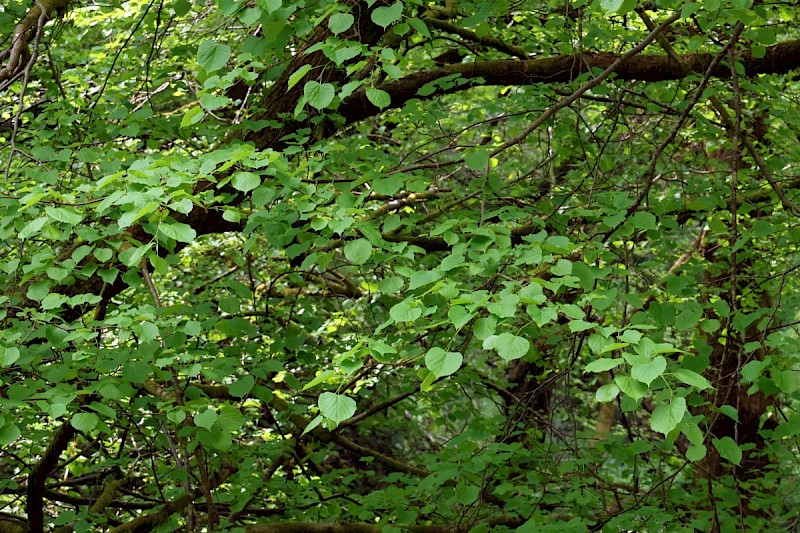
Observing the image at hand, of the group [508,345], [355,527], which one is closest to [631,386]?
[508,345]

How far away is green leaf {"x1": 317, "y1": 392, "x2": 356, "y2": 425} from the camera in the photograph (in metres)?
1.97

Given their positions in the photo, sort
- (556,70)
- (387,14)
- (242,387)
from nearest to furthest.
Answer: (387,14)
(242,387)
(556,70)

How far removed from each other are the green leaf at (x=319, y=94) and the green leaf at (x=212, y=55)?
28 centimetres

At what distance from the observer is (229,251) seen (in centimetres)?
592

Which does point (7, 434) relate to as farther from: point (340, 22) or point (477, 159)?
point (477, 159)

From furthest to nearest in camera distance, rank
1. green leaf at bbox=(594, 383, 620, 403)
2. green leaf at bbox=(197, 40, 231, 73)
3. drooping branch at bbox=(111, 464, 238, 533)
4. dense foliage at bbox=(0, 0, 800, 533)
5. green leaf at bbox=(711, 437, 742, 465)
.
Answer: drooping branch at bbox=(111, 464, 238, 533)
green leaf at bbox=(711, 437, 742, 465)
green leaf at bbox=(197, 40, 231, 73)
dense foliage at bbox=(0, 0, 800, 533)
green leaf at bbox=(594, 383, 620, 403)

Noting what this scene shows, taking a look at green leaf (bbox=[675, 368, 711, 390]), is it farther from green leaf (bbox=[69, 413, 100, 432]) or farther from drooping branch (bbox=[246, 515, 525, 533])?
drooping branch (bbox=[246, 515, 525, 533])

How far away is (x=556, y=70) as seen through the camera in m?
4.39

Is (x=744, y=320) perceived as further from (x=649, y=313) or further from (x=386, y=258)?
(x=386, y=258)

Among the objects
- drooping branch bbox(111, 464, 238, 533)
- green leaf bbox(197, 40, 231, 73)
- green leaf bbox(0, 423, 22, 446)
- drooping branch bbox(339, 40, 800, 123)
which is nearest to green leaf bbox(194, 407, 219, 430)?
green leaf bbox(0, 423, 22, 446)

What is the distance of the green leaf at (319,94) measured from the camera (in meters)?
2.51

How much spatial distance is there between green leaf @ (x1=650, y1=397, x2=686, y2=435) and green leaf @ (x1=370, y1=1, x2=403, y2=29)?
4.51ft

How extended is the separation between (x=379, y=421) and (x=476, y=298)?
3.64m

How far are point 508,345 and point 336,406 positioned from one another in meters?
Result: 0.43
